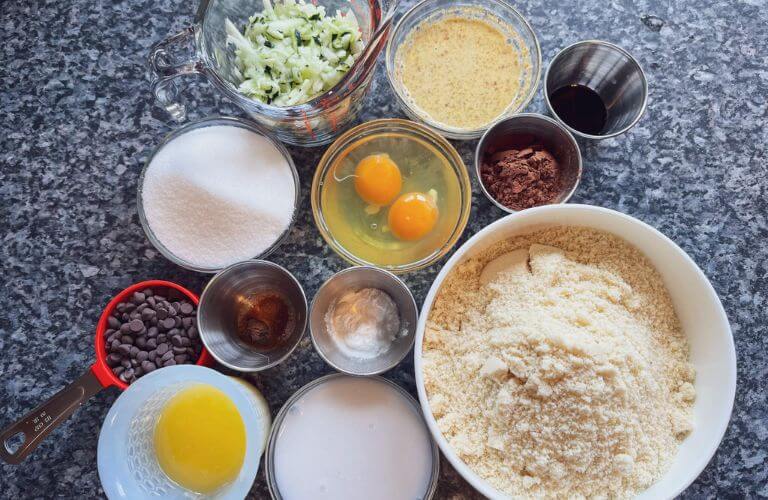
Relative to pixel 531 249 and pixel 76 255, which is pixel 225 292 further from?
pixel 531 249

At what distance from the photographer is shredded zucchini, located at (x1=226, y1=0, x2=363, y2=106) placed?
156cm

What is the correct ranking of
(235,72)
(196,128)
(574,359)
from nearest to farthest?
(574,359)
(235,72)
(196,128)

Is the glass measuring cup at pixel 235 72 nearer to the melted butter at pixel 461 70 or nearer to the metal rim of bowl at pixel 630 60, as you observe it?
the melted butter at pixel 461 70

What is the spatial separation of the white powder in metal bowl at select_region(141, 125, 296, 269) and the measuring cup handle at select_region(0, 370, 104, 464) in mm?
439

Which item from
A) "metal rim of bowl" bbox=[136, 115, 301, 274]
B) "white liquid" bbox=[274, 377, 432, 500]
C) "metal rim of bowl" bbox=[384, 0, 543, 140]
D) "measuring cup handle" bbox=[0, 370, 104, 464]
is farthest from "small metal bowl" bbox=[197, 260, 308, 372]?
"metal rim of bowl" bbox=[384, 0, 543, 140]

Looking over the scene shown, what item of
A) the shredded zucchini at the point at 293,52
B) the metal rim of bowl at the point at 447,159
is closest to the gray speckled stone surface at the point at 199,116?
the metal rim of bowl at the point at 447,159

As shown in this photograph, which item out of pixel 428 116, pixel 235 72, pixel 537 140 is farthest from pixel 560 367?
pixel 235 72

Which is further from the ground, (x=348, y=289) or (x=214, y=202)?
(x=214, y=202)

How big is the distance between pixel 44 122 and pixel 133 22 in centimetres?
44

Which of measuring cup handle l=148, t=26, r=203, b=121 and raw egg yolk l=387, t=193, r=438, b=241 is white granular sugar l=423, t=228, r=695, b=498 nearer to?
raw egg yolk l=387, t=193, r=438, b=241

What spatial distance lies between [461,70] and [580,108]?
40cm

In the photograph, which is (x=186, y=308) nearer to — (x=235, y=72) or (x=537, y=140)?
(x=235, y=72)

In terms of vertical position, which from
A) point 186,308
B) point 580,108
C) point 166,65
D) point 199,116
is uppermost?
point 166,65

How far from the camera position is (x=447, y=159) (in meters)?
1.81
